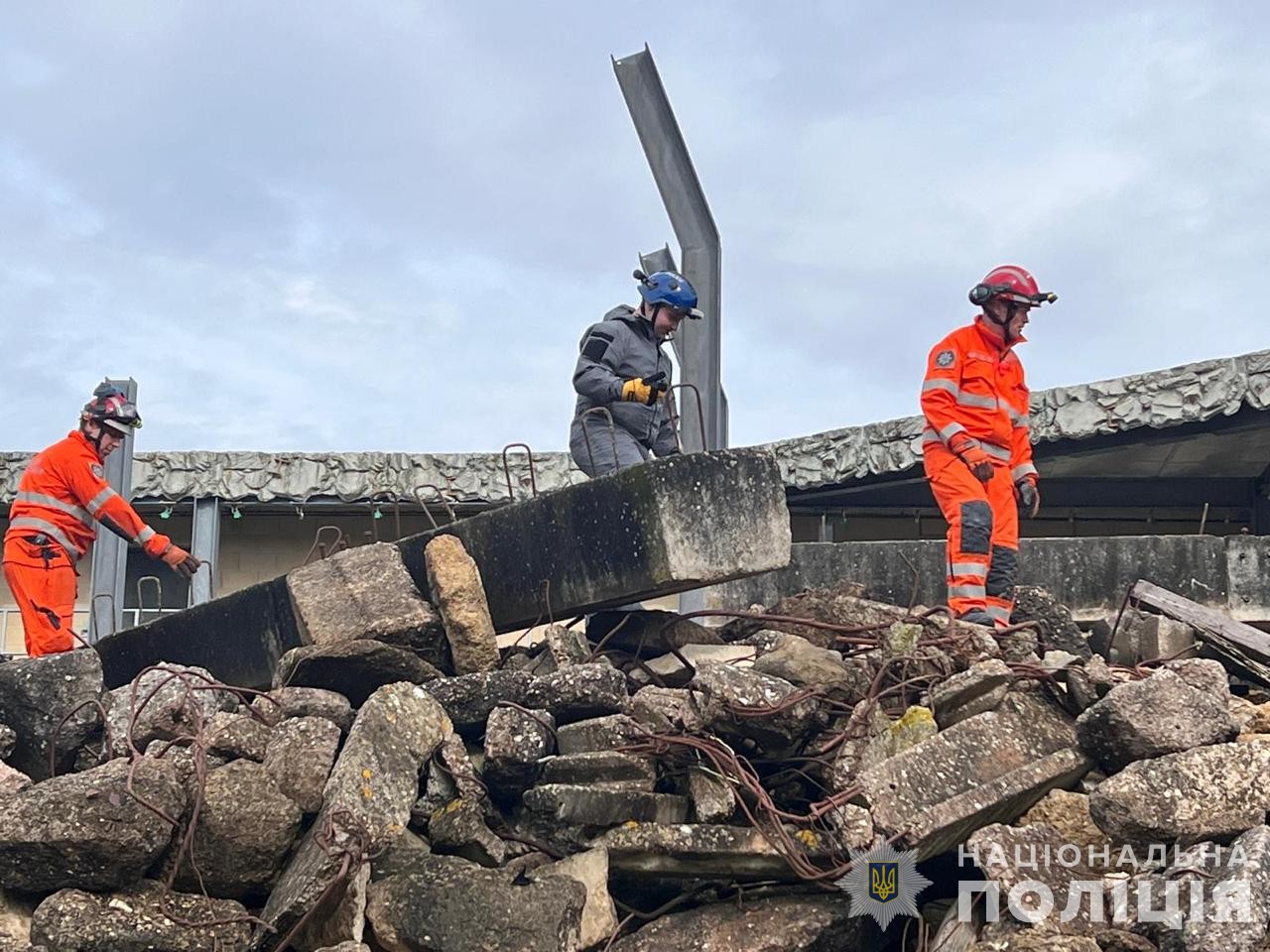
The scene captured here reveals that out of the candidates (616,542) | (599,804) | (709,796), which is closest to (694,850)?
(709,796)

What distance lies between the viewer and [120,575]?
9.70 metres

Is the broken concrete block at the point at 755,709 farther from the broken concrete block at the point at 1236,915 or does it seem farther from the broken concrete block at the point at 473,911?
the broken concrete block at the point at 1236,915

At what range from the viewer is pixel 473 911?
4918 mm

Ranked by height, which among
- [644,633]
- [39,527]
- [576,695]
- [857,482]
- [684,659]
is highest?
[857,482]

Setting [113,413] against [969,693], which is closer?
[969,693]

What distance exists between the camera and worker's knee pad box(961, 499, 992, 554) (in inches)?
285

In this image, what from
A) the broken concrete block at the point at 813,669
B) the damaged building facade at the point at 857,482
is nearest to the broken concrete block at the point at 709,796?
the broken concrete block at the point at 813,669

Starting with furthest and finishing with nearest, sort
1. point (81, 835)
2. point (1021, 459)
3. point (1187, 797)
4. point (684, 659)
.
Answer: point (1021, 459)
point (684, 659)
point (1187, 797)
point (81, 835)

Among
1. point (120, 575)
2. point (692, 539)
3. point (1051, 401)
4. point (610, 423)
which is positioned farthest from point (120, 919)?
point (1051, 401)

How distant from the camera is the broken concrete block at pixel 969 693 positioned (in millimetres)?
5551

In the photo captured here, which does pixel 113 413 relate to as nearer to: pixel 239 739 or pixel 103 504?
pixel 103 504

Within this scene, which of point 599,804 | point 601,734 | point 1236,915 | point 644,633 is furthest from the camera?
point 644,633

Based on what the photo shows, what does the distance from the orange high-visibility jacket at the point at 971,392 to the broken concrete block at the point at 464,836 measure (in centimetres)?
331

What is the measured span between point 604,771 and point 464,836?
53 centimetres
